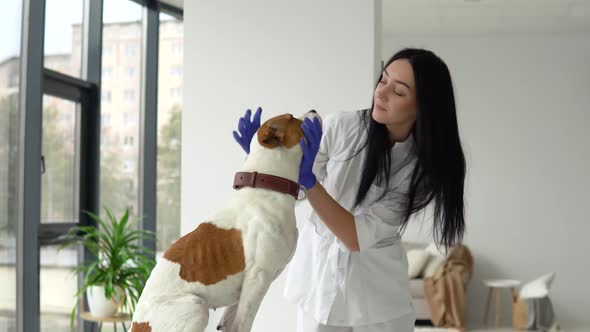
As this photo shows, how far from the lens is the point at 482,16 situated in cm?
649

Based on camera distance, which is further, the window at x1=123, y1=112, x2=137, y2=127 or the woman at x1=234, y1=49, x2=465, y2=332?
the window at x1=123, y1=112, x2=137, y2=127

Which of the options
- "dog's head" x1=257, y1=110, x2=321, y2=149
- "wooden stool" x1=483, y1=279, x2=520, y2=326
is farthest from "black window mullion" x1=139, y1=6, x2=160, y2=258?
"dog's head" x1=257, y1=110, x2=321, y2=149

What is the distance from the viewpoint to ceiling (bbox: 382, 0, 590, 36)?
19.7 feet

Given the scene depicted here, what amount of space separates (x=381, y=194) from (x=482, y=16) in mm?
5058

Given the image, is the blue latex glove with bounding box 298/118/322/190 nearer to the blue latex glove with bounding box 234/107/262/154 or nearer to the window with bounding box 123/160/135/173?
the blue latex glove with bounding box 234/107/262/154

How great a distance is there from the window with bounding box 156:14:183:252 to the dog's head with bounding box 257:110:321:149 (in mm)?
4243

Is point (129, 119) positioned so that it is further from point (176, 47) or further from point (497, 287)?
point (497, 287)

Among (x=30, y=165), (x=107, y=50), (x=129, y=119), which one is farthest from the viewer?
(x=129, y=119)

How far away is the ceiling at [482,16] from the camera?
19.7ft

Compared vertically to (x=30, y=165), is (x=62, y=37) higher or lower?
higher

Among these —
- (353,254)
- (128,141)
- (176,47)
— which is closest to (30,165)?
(128,141)

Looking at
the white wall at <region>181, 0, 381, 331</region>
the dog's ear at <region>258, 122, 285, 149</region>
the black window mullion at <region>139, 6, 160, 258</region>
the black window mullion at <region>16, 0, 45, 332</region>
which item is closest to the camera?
the dog's ear at <region>258, 122, 285, 149</region>

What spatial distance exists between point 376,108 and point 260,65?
5.24 feet

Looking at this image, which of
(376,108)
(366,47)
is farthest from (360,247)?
(366,47)
